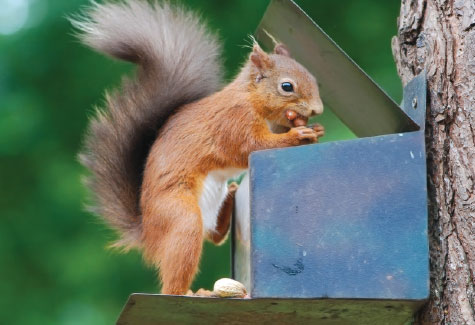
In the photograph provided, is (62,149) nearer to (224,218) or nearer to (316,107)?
(224,218)

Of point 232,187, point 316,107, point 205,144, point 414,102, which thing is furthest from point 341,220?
point 232,187

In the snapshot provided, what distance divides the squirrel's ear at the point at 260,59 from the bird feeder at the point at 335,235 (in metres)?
0.56

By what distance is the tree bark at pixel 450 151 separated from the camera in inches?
73.8

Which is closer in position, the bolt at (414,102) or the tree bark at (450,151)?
the tree bark at (450,151)

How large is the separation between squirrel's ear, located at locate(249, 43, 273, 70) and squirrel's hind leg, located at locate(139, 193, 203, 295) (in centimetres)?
42

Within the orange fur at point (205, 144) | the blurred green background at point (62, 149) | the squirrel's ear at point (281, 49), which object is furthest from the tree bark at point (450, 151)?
the blurred green background at point (62, 149)

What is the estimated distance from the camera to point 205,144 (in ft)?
7.82

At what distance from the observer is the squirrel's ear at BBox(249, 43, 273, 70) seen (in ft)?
7.93

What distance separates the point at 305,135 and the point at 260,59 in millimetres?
352

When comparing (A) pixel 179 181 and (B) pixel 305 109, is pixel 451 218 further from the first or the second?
(A) pixel 179 181

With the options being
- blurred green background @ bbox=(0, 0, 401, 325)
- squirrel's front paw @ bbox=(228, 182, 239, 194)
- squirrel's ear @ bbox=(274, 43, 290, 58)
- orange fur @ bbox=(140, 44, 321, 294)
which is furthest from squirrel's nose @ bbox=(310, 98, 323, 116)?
blurred green background @ bbox=(0, 0, 401, 325)

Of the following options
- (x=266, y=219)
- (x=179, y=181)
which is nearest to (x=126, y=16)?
(x=179, y=181)

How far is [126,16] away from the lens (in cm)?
267

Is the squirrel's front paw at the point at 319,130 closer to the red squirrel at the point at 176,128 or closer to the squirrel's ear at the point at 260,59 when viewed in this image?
the red squirrel at the point at 176,128
